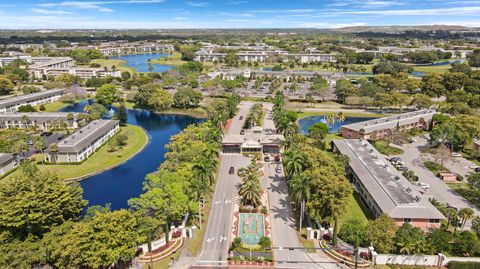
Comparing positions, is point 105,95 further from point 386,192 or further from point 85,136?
point 386,192

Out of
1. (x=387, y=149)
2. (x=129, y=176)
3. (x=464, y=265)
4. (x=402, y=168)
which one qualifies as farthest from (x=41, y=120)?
(x=464, y=265)

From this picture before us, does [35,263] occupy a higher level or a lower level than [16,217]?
lower

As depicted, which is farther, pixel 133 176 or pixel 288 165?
pixel 133 176

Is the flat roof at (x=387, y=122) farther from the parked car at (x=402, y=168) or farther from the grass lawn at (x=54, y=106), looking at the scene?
the grass lawn at (x=54, y=106)

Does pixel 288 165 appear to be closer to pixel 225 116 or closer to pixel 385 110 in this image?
pixel 225 116

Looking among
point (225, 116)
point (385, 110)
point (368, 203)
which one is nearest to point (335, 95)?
point (385, 110)
